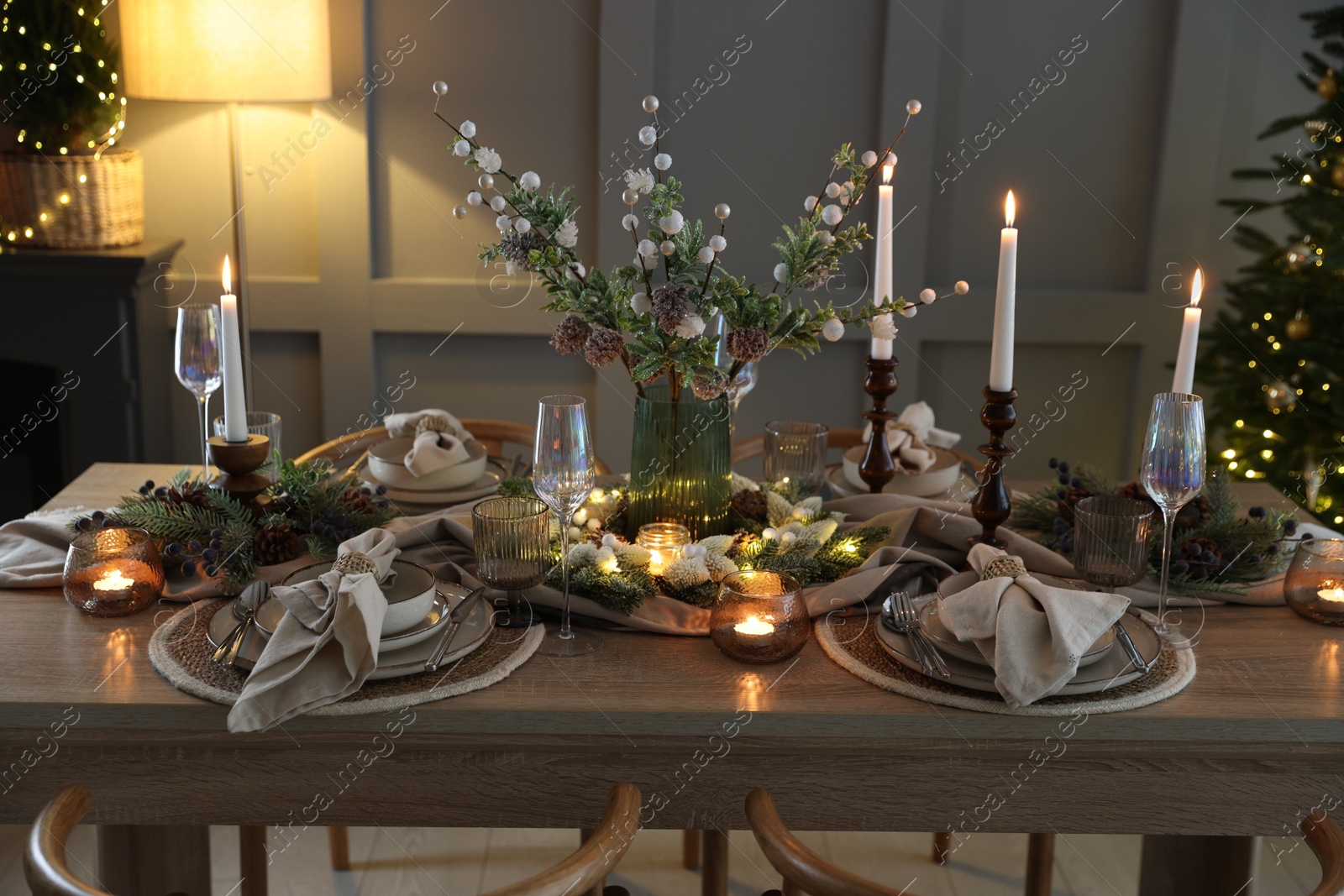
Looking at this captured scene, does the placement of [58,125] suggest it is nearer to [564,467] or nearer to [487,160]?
[487,160]

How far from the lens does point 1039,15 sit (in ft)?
10.1

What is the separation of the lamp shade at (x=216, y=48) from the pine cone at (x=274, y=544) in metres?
1.54

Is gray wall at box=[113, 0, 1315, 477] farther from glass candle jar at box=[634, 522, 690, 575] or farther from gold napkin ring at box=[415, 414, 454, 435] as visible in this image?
glass candle jar at box=[634, 522, 690, 575]

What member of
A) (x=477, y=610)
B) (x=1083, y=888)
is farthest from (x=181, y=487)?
(x=1083, y=888)

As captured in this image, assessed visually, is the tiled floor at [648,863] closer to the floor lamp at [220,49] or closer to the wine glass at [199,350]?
the wine glass at [199,350]

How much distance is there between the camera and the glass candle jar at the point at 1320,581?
1396 millimetres

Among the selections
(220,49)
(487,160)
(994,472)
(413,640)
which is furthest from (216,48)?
(994,472)

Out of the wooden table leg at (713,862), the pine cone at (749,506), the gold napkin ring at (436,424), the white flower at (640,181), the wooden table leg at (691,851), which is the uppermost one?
the white flower at (640,181)

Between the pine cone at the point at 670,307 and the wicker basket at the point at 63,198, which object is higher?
the wicker basket at the point at 63,198

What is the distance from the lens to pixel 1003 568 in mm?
1347

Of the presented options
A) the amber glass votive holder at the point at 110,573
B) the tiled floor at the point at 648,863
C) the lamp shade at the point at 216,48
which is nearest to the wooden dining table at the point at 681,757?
the amber glass votive holder at the point at 110,573

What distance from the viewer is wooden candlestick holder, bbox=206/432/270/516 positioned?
155cm

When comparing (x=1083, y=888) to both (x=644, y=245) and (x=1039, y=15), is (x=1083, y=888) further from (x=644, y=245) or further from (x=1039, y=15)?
(x=1039, y=15)

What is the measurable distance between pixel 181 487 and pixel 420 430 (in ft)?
1.25
